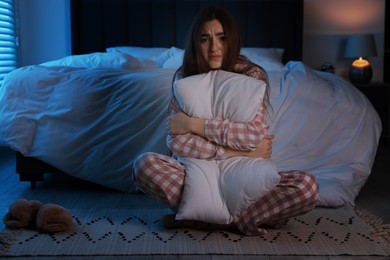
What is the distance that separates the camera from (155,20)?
495 cm

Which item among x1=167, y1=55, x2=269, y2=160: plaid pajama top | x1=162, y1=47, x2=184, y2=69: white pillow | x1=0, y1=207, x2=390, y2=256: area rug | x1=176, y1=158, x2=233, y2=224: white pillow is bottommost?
x1=0, y1=207, x2=390, y2=256: area rug

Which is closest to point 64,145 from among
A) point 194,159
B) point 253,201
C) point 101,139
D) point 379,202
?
point 101,139

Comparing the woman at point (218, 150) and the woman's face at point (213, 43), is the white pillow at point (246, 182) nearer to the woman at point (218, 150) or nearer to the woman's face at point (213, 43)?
the woman at point (218, 150)

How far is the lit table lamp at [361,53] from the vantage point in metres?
4.88

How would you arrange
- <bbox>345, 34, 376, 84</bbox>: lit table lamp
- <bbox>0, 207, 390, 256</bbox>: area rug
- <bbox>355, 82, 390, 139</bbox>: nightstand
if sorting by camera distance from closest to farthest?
1. <bbox>0, 207, 390, 256</bbox>: area rug
2. <bbox>355, 82, 390, 139</bbox>: nightstand
3. <bbox>345, 34, 376, 84</bbox>: lit table lamp

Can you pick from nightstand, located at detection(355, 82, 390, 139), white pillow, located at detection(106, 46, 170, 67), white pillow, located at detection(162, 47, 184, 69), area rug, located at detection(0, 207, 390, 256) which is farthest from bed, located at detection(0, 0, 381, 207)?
nightstand, located at detection(355, 82, 390, 139)

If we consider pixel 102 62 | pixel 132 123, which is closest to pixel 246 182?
pixel 132 123

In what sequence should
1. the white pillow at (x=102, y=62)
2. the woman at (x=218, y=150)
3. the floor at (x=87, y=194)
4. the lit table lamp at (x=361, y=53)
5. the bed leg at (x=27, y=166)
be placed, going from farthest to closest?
the lit table lamp at (x=361, y=53)
the white pillow at (x=102, y=62)
the bed leg at (x=27, y=166)
the floor at (x=87, y=194)
the woman at (x=218, y=150)

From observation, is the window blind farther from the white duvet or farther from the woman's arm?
the woman's arm

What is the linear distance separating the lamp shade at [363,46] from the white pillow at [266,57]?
64 centimetres

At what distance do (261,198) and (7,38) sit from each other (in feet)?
10.6

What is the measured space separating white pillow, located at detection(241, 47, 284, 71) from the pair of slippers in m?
2.19

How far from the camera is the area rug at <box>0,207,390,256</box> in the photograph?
1.95 meters

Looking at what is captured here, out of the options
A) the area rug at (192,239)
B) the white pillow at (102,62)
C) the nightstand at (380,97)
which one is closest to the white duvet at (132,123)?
the area rug at (192,239)
